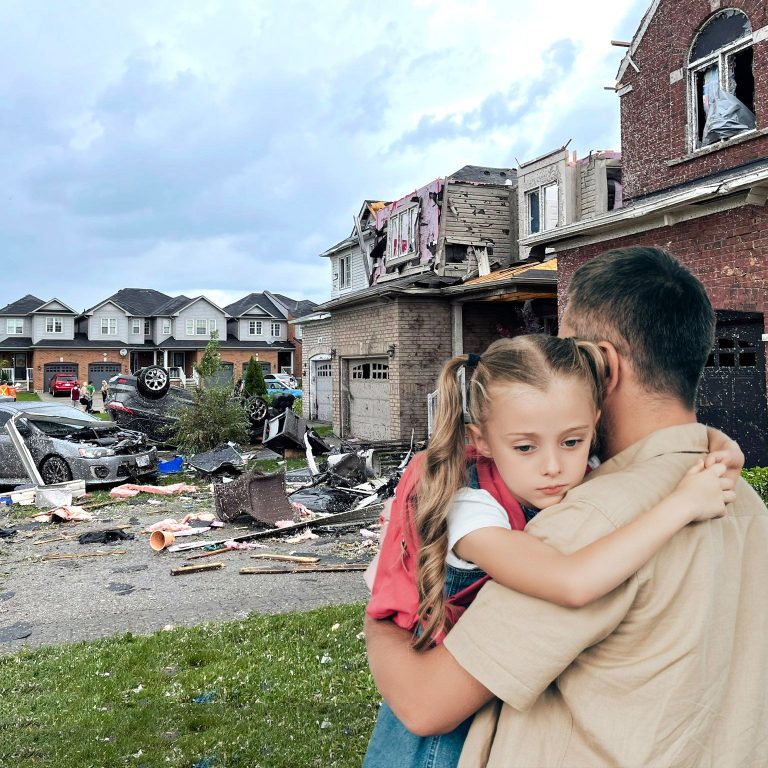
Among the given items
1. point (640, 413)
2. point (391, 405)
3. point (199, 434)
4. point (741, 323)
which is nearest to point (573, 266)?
point (741, 323)

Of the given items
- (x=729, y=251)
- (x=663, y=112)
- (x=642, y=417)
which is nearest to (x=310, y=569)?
(x=729, y=251)

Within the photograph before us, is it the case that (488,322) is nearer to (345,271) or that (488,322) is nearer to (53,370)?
(345,271)

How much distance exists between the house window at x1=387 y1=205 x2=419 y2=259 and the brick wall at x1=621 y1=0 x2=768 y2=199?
29.7 ft

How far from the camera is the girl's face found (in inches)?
59.8

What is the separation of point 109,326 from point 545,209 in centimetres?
4382

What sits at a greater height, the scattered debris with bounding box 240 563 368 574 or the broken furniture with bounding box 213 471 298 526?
the broken furniture with bounding box 213 471 298 526

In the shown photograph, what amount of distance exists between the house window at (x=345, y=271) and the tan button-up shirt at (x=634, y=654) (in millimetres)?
33869

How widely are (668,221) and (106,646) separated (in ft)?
30.4

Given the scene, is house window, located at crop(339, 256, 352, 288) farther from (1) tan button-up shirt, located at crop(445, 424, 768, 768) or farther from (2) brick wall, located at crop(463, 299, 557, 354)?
(1) tan button-up shirt, located at crop(445, 424, 768, 768)

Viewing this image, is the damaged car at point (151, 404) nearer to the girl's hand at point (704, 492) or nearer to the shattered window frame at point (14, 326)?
the girl's hand at point (704, 492)

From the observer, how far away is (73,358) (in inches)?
2164

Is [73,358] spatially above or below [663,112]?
below

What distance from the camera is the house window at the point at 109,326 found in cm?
5594

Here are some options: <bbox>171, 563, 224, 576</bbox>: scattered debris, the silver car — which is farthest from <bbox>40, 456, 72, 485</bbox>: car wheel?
<bbox>171, 563, 224, 576</bbox>: scattered debris
